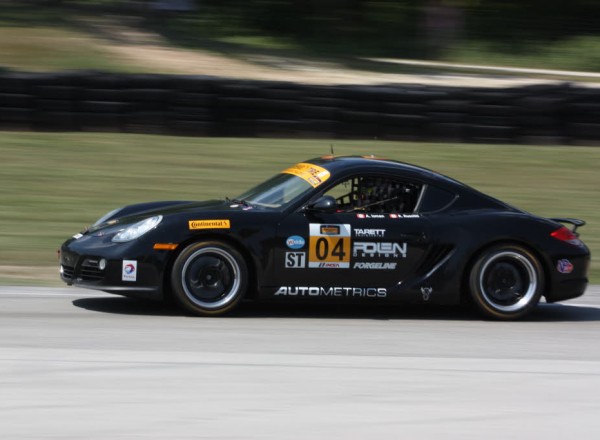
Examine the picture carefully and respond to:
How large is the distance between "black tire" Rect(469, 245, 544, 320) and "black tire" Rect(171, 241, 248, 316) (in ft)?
6.06

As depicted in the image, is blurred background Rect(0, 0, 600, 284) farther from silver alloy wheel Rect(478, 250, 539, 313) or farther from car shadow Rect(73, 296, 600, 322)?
silver alloy wheel Rect(478, 250, 539, 313)

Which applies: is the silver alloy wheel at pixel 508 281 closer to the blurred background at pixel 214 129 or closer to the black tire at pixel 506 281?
the black tire at pixel 506 281

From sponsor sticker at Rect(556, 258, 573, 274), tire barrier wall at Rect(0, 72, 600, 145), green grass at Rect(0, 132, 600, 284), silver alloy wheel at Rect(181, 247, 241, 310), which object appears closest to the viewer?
silver alloy wheel at Rect(181, 247, 241, 310)

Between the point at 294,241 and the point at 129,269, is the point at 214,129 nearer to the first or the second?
the point at 294,241

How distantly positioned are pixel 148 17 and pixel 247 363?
19738 millimetres

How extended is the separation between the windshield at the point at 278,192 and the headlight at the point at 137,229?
33.7 inches

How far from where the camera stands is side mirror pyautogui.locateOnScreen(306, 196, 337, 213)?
7180 millimetres

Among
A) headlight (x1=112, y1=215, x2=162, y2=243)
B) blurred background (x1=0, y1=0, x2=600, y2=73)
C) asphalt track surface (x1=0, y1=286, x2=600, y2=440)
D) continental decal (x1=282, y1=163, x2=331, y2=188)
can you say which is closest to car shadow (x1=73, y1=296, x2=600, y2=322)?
asphalt track surface (x1=0, y1=286, x2=600, y2=440)

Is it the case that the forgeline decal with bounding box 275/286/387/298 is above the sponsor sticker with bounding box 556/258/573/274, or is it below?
below

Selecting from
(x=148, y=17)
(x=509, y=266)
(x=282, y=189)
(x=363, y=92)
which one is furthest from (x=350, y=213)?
(x=148, y=17)

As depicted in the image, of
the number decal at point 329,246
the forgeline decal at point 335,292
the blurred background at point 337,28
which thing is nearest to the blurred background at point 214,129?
the blurred background at point 337,28

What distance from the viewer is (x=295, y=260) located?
7.19m

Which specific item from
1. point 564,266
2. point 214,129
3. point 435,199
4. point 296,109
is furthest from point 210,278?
point 296,109

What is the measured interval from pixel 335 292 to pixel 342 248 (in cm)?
34
